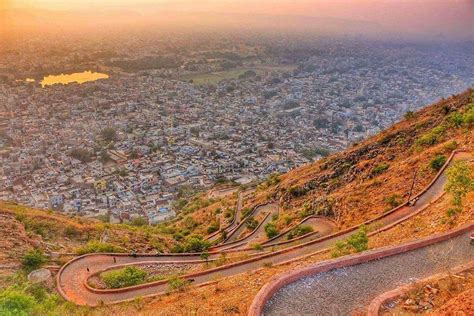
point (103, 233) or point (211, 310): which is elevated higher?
point (211, 310)

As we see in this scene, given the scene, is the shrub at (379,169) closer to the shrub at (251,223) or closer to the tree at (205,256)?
the shrub at (251,223)

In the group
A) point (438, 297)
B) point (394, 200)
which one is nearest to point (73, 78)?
point (394, 200)

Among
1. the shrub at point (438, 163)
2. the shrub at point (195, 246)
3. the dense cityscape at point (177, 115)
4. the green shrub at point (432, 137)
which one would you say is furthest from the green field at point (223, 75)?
the shrub at point (438, 163)

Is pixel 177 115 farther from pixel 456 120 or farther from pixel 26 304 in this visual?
pixel 26 304

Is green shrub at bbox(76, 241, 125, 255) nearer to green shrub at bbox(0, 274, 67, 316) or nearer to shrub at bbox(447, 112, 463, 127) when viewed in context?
green shrub at bbox(0, 274, 67, 316)

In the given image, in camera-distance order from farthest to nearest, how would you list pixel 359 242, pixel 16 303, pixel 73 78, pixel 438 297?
1. pixel 73 78
2. pixel 359 242
3. pixel 16 303
4. pixel 438 297

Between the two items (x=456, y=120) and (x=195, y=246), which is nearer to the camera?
(x=195, y=246)

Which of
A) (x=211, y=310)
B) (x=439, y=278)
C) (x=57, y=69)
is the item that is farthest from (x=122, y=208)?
(x=57, y=69)

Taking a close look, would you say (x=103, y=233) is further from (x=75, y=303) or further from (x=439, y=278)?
(x=439, y=278)
